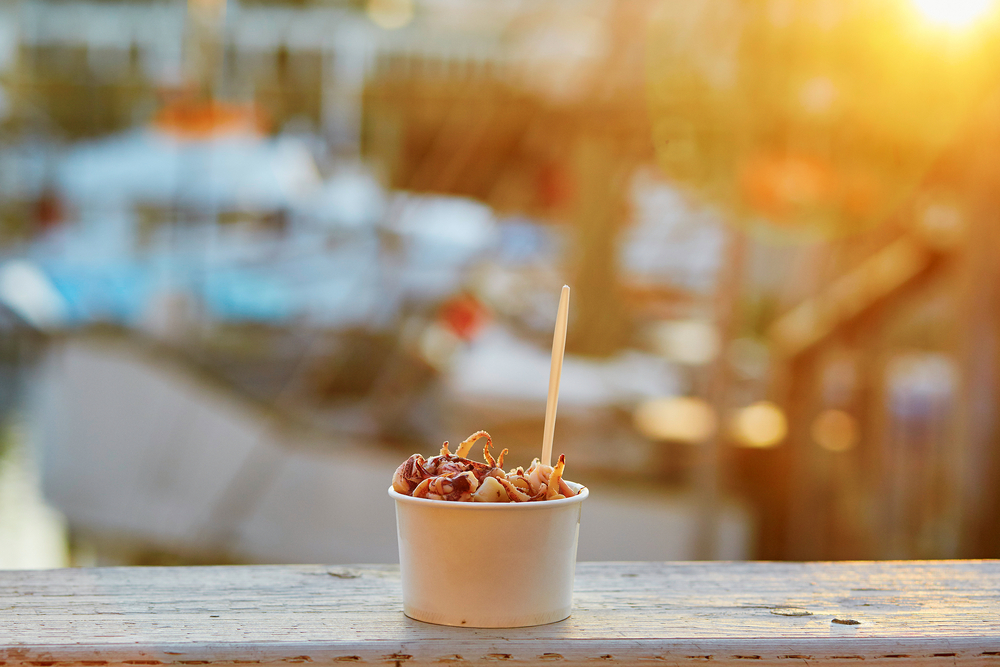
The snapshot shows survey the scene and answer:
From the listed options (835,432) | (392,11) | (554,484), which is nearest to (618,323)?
(835,432)

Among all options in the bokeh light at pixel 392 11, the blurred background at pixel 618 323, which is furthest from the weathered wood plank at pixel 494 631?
the bokeh light at pixel 392 11

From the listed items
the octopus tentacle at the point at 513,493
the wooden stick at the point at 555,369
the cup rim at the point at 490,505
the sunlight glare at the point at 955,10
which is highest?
the sunlight glare at the point at 955,10

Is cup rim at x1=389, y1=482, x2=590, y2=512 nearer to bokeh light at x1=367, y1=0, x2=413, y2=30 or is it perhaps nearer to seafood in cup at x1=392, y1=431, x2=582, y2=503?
seafood in cup at x1=392, y1=431, x2=582, y2=503

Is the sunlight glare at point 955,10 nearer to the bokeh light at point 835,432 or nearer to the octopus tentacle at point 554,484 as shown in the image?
the bokeh light at point 835,432

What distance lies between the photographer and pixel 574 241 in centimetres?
515

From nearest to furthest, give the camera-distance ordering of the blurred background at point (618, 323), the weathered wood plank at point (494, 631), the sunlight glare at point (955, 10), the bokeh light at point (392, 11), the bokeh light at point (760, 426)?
the weathered wood plank at point (494, 631)
the sunlight glare at point (955, 10)
the blurred background at point (618, 323)
the bokeh light at point (760, 426)
the bokeh light at point (392, 11)

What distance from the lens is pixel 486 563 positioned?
74 cm

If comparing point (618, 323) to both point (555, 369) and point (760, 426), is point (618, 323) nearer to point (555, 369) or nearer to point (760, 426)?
point (760, 426)

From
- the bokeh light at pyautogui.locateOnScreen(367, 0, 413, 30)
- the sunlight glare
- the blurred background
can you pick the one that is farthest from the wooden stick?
the bokeh light at pyautogui.locateOnScreen(367, 0, 413, 30)

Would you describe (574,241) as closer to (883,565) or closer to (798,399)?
(798,399)

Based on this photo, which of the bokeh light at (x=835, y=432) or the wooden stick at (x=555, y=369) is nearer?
the wooden stick at (x=555, y=369)

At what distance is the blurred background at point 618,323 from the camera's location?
3357mm

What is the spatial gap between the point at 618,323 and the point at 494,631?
4404 mm

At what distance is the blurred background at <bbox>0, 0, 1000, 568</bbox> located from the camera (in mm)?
3357
